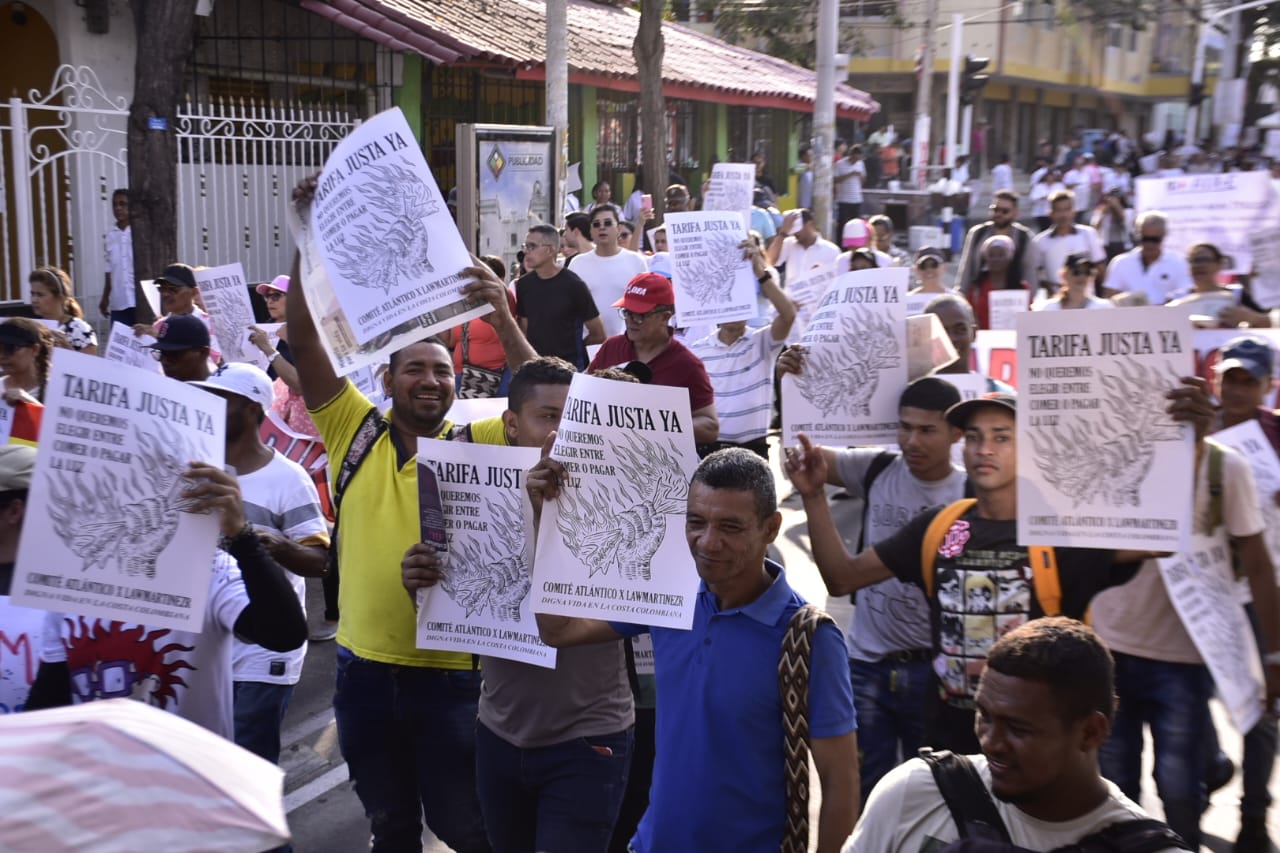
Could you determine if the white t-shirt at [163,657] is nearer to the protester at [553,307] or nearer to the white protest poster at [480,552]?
the white protest poster at [480,552]

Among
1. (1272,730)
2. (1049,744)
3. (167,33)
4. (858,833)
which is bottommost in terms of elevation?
(1272,730)

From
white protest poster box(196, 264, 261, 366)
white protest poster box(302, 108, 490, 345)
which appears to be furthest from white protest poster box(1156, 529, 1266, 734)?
white protest poster box(196, 264, 261, 366)

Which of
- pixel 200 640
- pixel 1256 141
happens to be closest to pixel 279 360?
pixel 200 640

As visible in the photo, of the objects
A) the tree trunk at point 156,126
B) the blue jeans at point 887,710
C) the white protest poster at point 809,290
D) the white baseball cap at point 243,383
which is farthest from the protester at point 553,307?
the blue jeans at point 887,710

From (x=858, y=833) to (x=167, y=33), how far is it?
386 inches

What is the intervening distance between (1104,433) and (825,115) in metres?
17.3

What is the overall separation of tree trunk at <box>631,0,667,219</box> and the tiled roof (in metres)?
1.32

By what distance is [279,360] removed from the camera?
710 centimetres

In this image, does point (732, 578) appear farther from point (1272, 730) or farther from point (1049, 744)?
point (1272, 730)

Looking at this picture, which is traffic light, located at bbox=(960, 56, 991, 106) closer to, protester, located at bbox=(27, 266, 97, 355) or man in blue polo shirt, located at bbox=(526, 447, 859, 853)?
protester, located at bbox=(27, 266, 97, 355)

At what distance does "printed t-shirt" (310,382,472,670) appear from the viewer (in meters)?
3.91

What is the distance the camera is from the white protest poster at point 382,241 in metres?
3.80

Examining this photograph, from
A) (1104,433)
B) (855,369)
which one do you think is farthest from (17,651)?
(855,369)

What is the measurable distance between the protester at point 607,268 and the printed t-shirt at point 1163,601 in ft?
19.4
